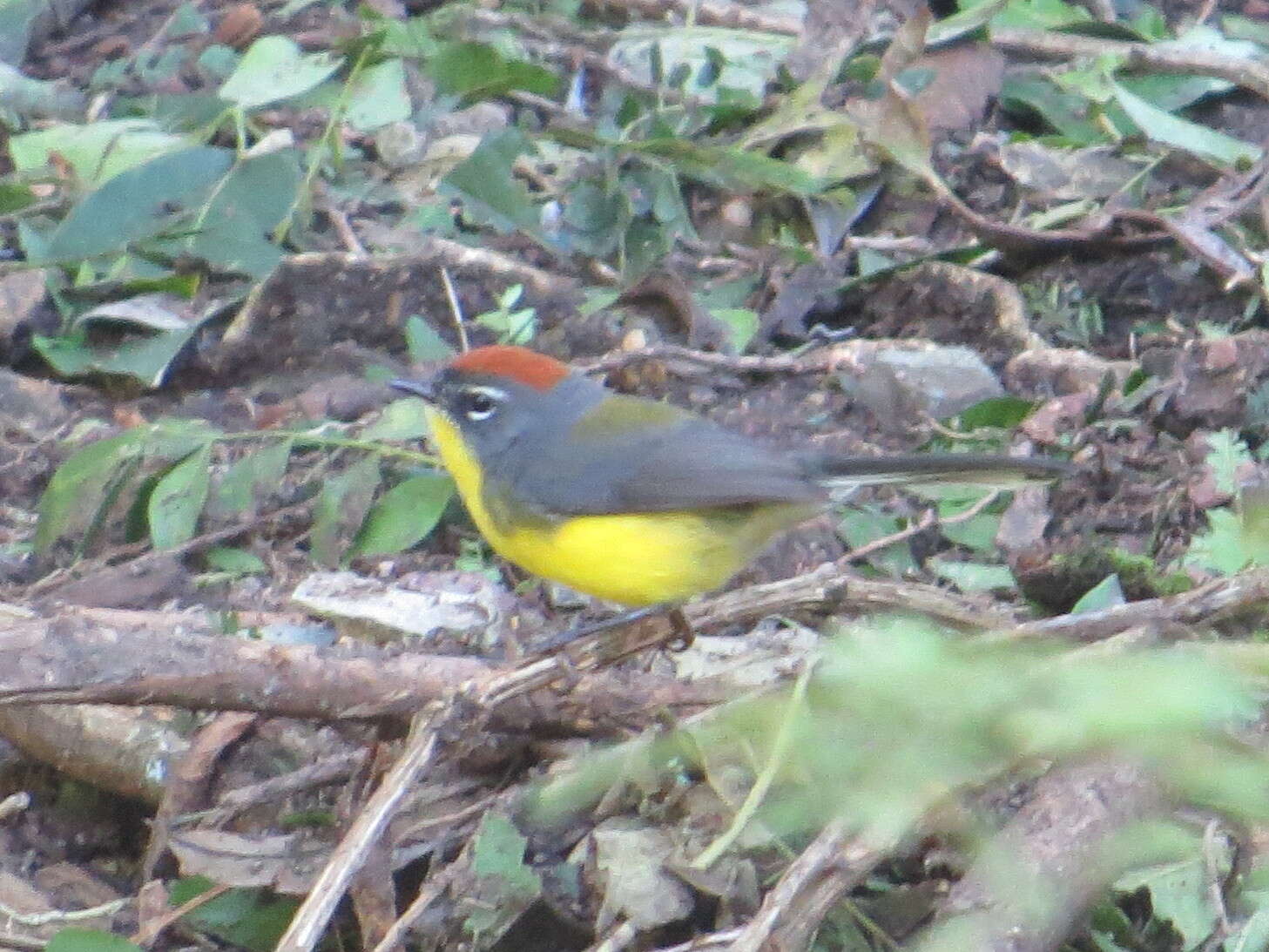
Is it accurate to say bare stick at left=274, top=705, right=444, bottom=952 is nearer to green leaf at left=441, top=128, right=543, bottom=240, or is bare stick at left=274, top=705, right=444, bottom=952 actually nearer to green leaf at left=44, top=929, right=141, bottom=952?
green leaf at left=44, top=929, right=141, bottom=952

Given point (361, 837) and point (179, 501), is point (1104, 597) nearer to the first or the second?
point (361, 837)

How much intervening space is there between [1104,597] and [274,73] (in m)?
4.47

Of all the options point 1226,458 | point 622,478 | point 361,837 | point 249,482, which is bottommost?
point 249,482

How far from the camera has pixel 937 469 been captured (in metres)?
3.82

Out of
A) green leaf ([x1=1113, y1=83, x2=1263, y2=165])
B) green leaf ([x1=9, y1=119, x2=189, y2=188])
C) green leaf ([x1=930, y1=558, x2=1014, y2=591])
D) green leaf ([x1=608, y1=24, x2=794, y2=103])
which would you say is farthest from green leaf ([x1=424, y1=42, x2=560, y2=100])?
green leaf ([x1=930, y1=558, x2=1014, y2=591])

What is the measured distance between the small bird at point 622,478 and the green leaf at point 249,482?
2.32 feet

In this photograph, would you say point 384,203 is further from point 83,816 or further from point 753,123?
point 83,816

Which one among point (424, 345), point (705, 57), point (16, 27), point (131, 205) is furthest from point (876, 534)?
point (16, 27)

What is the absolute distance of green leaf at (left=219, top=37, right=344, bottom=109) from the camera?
7074 millimetres

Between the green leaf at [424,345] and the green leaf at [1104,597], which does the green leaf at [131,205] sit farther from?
the green leaf at [1104,597]

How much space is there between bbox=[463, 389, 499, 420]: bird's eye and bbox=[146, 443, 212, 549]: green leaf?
0.93 meters

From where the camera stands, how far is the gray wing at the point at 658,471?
4.01m

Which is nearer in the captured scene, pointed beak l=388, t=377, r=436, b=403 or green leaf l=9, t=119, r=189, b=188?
pointed beak l=388, t=377, r=436, b=403

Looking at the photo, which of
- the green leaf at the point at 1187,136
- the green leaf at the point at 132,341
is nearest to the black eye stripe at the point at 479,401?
the green leaf at the point at 132,341
